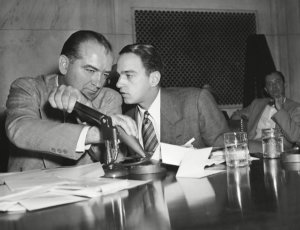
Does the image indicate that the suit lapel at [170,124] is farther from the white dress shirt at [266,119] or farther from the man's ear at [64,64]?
the white dress shirt at [266,119]

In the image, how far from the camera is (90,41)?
2.06 metres

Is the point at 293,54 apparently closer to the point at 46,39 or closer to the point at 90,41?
the point at 46,39

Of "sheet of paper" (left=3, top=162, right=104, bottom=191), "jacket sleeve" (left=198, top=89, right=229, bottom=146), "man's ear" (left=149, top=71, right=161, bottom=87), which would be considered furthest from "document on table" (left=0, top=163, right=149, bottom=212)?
"man's ear" (left=149, top=71, right=161, bottom=87)

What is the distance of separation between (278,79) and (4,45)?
304cm

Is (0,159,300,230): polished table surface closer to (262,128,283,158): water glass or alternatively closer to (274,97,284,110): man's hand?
(262,128,283,158): water glass

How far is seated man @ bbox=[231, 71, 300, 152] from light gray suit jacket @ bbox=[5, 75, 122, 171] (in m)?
1.80

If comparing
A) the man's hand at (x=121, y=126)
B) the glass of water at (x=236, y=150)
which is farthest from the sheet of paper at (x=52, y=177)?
the glass of water at (x=236, y=150)

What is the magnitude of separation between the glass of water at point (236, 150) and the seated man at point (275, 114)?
2.03m

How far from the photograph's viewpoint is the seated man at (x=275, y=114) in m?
3.40

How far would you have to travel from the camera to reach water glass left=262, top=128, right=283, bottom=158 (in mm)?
1609

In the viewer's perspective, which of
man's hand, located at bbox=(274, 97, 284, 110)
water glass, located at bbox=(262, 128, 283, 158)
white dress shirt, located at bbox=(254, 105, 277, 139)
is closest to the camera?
water glass, located at bbox=(262, 128, 283, 158)

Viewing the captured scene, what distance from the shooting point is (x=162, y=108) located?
2482mm

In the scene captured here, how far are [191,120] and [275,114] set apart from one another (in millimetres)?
1318

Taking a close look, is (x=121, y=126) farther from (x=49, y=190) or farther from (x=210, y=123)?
(x=210, y=123)
